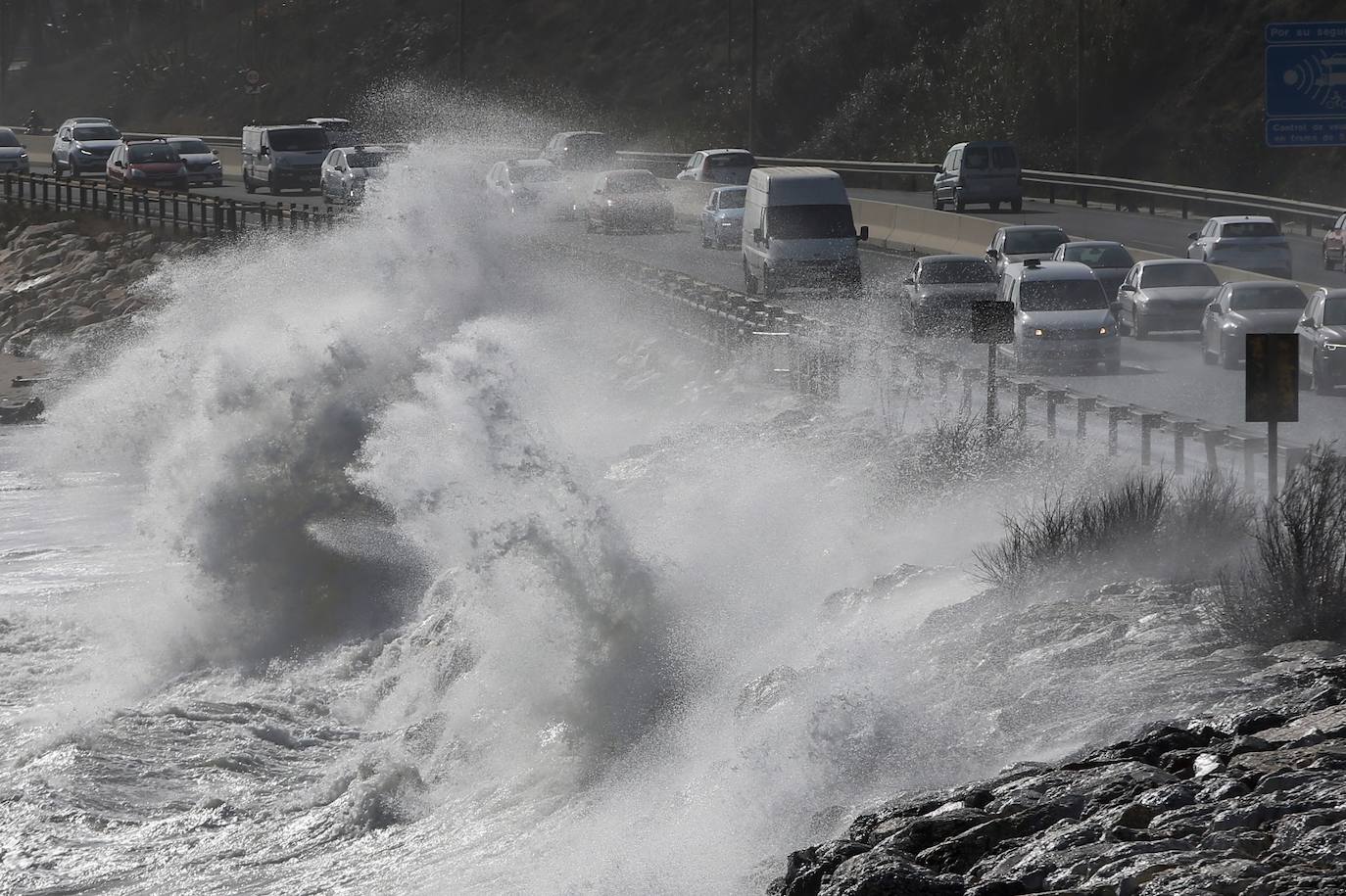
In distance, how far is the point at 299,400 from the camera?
84.2 ft

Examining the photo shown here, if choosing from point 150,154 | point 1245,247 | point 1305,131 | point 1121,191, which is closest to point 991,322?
point 1305,131

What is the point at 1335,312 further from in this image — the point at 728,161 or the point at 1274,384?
the point at 728,161

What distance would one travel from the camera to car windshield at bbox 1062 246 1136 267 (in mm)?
33656

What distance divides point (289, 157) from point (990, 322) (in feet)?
135

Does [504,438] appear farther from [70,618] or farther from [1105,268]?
[1105,268]

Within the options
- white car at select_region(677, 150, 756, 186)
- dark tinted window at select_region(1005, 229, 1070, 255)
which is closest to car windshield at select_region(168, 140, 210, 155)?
white car at select_region(677, 150, 756, 186)

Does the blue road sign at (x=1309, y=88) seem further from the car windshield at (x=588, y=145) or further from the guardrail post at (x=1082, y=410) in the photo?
the car windshield at (x=588, y=145)

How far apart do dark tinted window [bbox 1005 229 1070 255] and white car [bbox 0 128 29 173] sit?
4017 cm

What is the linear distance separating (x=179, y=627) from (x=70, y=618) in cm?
129

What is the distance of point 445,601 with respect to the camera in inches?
853

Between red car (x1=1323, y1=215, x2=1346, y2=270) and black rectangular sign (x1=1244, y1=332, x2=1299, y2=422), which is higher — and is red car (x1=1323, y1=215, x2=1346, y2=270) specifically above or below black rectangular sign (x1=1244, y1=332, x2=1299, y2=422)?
above

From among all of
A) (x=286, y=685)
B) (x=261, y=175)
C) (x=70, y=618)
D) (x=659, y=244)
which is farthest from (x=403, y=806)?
(x=261, y=175)

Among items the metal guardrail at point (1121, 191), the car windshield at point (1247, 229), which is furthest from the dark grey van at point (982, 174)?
the car windshield at point (1247, 229)

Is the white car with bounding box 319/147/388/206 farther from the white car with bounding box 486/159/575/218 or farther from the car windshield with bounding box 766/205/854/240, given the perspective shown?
the car windshield with bounding box 766/205/854/240
